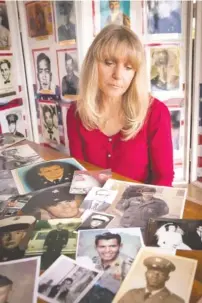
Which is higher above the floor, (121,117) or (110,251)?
(121,117)

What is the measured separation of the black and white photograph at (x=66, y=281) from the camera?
46 cm

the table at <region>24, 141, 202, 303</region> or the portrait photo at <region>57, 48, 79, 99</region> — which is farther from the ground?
the portrait photo at <region>57, 48, 79, 99</region>

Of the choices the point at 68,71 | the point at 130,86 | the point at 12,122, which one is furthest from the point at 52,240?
the point at 12,122

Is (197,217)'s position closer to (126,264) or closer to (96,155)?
(126,264)

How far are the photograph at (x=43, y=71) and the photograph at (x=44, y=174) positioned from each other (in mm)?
1116

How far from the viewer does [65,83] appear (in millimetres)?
1941

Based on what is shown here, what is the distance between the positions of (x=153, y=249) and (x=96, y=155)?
68 cm

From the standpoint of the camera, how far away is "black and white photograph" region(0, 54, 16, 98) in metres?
1.92

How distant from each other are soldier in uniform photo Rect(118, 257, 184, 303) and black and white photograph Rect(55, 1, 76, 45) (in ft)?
5.15

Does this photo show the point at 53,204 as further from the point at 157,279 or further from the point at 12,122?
the point at 12,122

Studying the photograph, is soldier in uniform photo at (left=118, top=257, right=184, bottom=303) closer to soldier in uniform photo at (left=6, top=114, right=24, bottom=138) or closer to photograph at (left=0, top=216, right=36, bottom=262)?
photograph at (left=0, top=216, right=36, bottom=262)

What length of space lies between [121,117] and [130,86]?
0.42 feet

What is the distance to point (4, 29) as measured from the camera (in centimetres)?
186

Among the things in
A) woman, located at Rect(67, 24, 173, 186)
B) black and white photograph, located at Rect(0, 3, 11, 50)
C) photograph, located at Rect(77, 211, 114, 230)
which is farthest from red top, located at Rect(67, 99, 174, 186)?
black and white photograph, located at Rect(0, 3, 11, 50)
